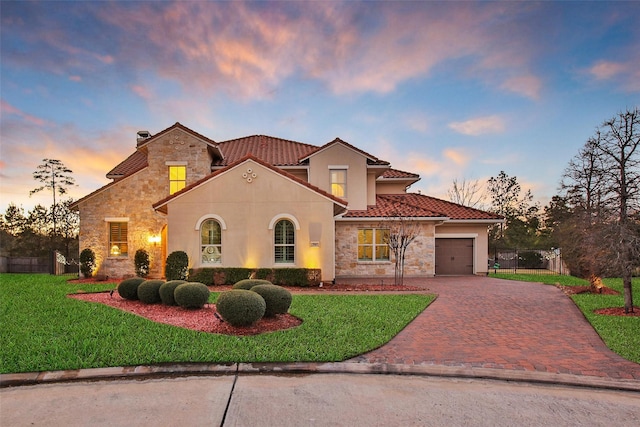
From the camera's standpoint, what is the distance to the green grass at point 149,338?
5953mm

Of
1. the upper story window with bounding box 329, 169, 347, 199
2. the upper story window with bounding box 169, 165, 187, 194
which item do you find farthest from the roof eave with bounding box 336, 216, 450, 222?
the upper story window with bounding box 169, 165, 187, 194

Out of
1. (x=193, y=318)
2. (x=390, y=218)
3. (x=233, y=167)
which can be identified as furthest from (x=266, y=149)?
(x=193, y=318)

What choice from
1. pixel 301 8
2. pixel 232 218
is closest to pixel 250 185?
pixel 232 218

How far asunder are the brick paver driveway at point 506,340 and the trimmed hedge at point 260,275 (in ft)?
17.9

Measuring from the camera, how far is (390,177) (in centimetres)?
2180

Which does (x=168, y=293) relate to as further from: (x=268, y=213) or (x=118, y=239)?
(x=118, y=239)

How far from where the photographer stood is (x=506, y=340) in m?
7.64

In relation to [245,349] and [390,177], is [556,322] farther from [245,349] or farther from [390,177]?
[390,177]

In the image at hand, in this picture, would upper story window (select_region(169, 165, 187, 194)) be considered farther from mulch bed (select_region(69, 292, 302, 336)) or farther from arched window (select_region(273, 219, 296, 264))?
mulch bed (select_region(69, 292, 302, 336))

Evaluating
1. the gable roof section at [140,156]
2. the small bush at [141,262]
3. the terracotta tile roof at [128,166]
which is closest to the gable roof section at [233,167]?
the small bush at [141,262]

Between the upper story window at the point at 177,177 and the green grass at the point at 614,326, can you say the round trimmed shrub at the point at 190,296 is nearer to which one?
the green grass at the point at 614,326

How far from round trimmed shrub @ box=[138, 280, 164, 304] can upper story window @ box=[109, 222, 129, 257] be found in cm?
970

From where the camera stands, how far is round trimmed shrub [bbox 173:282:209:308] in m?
9.33

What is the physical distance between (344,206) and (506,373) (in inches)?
428
